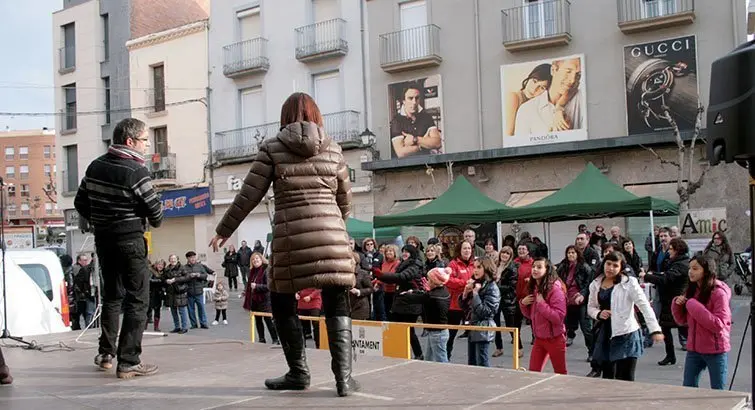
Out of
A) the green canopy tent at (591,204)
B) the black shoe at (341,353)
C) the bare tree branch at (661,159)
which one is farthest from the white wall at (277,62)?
the black shoe at (341,353)

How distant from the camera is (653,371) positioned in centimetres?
931

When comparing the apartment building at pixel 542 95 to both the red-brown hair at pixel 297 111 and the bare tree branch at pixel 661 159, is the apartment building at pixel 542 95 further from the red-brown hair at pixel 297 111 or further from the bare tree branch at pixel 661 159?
the red-brown hair at pixel 297 111

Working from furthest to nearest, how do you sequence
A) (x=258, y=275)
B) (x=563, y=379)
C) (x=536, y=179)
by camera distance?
(x=536, y=179) → (x=258, y=275) → (x=563, y=379)

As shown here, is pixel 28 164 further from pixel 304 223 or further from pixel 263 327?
pixel 304 223

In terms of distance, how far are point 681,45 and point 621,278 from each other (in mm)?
15175

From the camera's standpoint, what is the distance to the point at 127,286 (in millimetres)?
5121

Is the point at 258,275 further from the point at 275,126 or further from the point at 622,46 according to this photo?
the point at 275,126

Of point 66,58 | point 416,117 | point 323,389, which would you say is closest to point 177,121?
point 66,58

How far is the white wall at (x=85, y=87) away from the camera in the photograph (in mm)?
33188

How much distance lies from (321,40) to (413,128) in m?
4.99

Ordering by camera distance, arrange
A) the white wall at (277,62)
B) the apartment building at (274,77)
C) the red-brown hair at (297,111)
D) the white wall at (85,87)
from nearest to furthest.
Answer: the red-brown hair at (297,111), the apartment building at (274,77), the white wall at (277,62), the white wall at (85,87)

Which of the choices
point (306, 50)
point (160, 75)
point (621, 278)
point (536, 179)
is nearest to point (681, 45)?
point (536, 179)

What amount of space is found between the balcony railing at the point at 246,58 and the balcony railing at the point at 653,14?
12911 millimetres

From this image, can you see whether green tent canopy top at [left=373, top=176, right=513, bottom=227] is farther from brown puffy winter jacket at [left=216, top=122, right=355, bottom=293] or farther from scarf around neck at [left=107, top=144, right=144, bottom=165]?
brown puffy winter jacket at [left=216, top=122, right=355, bottom=293]
